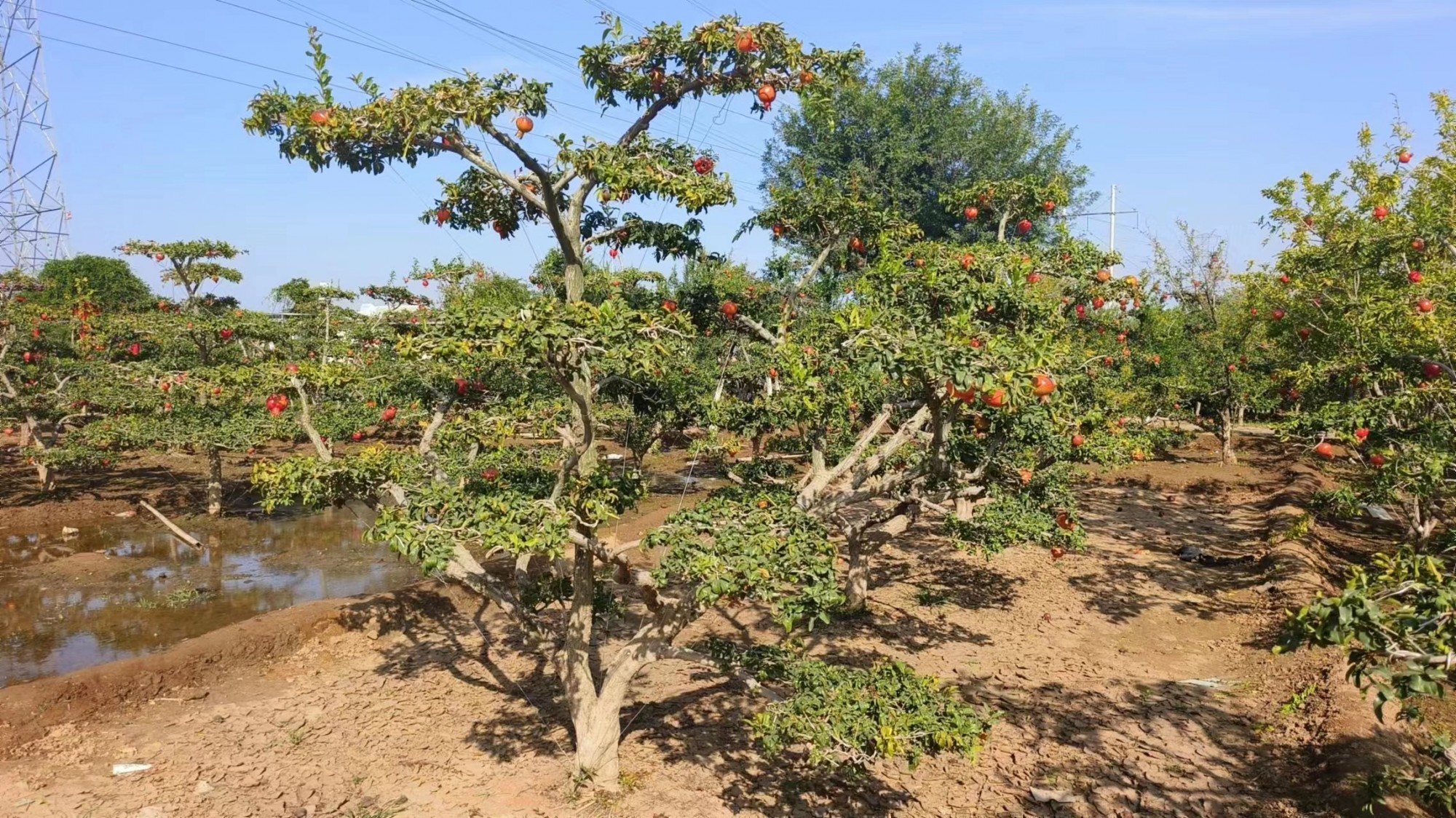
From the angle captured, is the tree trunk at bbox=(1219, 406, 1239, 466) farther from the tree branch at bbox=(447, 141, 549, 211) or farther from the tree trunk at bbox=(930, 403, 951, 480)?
the tree branch at bbox=(447, 141, 549, 211)

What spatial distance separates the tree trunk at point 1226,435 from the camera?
72.0 ft

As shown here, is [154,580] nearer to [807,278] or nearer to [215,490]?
[215,490]

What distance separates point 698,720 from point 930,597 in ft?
16.3

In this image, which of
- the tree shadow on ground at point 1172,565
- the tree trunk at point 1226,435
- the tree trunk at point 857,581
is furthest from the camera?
the tree trunk at point 1226,435

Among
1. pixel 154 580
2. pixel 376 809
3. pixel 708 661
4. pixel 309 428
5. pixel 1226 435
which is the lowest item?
pixel 154 580

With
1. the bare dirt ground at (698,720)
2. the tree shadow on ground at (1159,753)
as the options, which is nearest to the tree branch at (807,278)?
the bare dirt ground at (698,720)

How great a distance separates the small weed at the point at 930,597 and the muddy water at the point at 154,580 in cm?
789

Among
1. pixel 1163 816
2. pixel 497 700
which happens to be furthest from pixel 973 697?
pixel 497 700

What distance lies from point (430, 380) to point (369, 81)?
365 centimetres

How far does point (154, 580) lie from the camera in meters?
13.8

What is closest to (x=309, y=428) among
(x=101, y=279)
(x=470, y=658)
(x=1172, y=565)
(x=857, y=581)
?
(x=470, y=658)

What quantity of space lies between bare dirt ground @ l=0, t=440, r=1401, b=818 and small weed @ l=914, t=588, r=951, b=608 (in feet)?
0.16

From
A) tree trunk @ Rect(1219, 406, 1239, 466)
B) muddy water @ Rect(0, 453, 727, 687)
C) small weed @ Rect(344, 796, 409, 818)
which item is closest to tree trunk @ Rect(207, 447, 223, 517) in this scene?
muddy water @ Rect(0, 453, 727, 687)

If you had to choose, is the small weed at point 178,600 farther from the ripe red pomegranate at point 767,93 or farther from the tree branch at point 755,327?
the ripe red pomegranate at point 767,93
